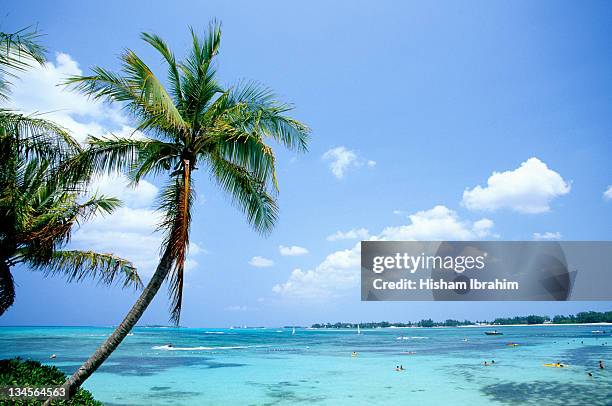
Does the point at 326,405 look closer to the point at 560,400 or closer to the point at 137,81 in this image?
the point at 560,400

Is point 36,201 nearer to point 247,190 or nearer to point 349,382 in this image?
point 247,190

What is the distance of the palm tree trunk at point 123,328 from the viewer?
270 inches

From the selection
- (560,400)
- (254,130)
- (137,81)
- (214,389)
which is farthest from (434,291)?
(137,81)

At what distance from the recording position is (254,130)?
7.35 m

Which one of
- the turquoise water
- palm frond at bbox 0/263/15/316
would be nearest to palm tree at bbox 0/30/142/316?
palm frond at bbox 0/263/15/316

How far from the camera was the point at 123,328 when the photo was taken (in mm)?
6941

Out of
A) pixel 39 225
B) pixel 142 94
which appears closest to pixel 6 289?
pixel 39 225

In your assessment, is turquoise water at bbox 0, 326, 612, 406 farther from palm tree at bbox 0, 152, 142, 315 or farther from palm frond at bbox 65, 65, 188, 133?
palm frond at bbox 65, 65, 188, 133

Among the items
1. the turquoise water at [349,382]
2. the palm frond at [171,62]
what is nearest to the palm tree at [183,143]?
the palm frond at [171,62]

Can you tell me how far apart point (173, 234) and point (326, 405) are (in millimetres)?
12974

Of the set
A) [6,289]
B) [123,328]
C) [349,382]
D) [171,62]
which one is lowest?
[349,382]

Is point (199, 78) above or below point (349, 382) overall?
above

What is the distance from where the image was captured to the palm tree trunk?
22.5ft

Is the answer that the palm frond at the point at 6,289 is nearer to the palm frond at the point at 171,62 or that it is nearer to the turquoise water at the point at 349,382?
the palm frond at the point at 171,62
